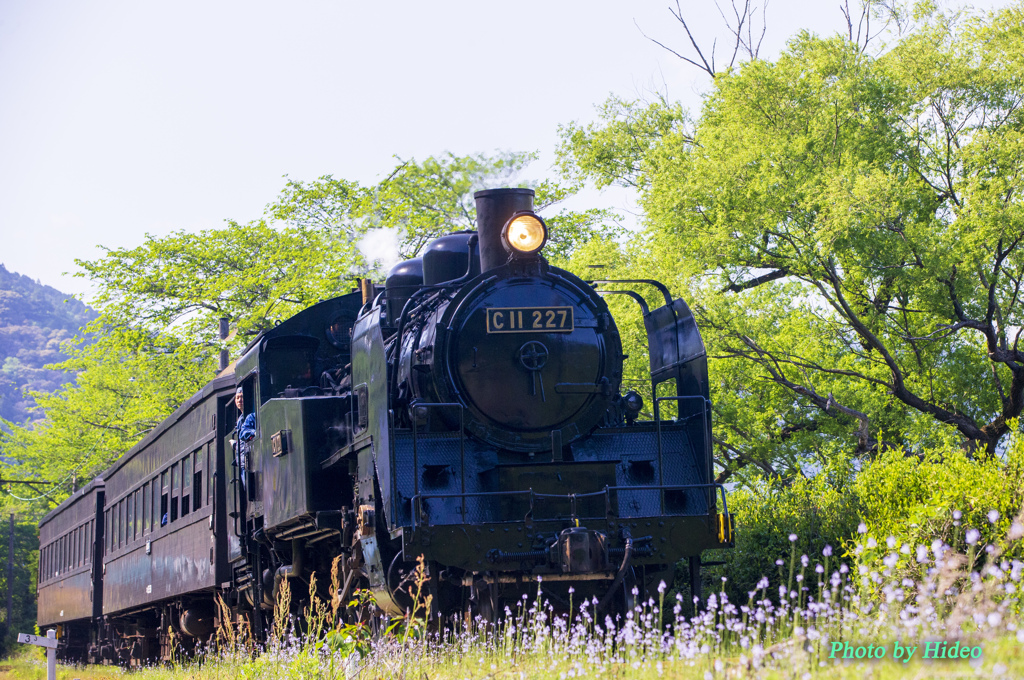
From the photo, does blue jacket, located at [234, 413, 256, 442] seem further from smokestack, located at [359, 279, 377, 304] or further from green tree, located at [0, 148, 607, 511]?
green tree, located at [0, 148, 607, 511]

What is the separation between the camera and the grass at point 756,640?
148 inches

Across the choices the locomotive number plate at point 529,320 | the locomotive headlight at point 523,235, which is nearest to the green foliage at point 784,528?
the locomotive number plate at point 529,320

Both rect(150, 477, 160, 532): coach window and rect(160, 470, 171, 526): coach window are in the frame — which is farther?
rect(150, 477, 160, 532): coach window

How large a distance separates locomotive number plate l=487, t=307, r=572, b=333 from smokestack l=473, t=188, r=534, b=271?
0.54m

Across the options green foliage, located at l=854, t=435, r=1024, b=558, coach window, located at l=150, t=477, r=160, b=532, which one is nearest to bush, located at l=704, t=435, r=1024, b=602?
green foliage, located at l=854, t=435, r=1024, b=558

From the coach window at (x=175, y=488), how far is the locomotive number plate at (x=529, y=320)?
6.61 meters

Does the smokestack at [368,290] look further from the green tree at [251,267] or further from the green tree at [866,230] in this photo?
the green tree at [251,267]

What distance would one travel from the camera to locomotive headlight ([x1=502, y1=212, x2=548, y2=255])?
801 centimetres

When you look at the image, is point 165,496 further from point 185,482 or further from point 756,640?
point 756,640

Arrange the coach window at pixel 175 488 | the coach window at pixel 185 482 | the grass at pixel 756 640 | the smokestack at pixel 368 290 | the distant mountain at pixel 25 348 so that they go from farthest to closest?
the distant mountain at pixel 25 348 < the coach window at pixel 175 488 < the coach window at pixel 185 482 < the smokestack at pixel 368 290 < the grass at pixel 756 640

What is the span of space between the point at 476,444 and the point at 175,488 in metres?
6.59

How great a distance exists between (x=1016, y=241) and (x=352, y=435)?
905 centimetres

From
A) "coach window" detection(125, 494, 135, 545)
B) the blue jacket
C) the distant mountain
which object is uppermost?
the distant mountain

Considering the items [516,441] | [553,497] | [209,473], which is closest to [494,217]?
[516,441]
